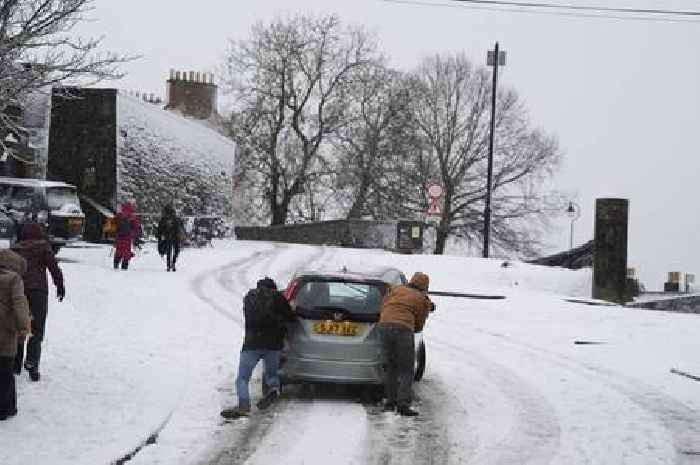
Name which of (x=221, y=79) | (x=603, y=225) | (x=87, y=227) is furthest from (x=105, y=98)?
(x=221, y=79)

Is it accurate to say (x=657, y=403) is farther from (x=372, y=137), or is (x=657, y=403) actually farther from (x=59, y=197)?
(x=372, y=137)

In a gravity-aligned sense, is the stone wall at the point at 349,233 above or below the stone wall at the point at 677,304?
above

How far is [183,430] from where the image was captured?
359 inches

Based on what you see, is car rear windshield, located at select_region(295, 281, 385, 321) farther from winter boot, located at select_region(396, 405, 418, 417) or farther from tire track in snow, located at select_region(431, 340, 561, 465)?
tire track in snow, located at select_region(431, 340, 561, 465)

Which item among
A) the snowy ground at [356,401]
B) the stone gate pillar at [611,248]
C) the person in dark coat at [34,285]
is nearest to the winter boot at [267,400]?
the snowy ground at [356,401]

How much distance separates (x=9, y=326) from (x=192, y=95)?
149ft

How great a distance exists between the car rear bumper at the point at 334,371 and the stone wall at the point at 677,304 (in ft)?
58.3

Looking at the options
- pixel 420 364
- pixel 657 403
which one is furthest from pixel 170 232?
pixel 657 403

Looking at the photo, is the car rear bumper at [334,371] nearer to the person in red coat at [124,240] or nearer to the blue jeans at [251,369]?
the blue jeans at [251,369]

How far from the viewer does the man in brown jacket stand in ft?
33.8

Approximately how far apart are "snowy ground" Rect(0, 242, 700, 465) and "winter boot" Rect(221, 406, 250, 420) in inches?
8.6

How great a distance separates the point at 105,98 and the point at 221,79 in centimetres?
2226

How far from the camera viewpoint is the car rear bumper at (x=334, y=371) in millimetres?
10609

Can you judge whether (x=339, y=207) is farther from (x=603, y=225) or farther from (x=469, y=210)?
(x=603, y=225)
